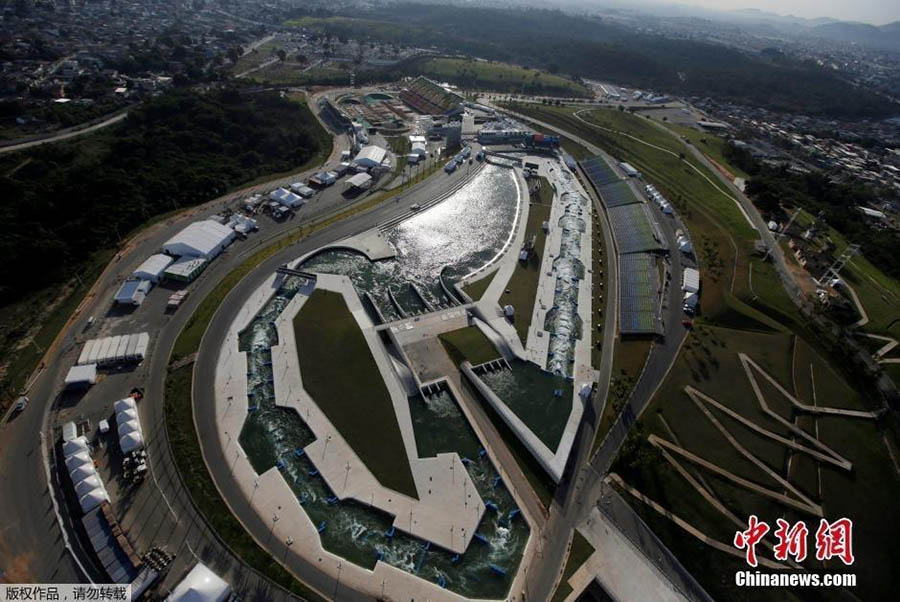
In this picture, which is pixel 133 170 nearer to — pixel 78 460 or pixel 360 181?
pixel 360 181

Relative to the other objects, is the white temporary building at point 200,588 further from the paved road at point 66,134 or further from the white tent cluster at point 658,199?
the paved road at point 66,134

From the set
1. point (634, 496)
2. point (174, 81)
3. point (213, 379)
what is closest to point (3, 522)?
point (213, 379)

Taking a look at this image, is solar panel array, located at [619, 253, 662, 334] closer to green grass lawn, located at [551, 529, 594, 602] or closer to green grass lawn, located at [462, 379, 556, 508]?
green grass lawn, located at [462, 379, 556, 508]

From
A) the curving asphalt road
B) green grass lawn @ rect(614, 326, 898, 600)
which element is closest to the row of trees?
green grass lawn @ rect(614, 326, 898, 600)

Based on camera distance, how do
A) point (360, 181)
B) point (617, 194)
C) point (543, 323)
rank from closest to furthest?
1. point (543, 323)
2. point (360, 181)
3. point (617, 194)

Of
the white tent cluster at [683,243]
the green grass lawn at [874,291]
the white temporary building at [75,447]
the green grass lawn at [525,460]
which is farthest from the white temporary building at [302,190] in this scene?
the green grass lawn at [874,291]

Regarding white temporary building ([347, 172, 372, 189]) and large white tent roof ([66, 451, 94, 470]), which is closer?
large white tent roof ([66, 451, 94, 470])

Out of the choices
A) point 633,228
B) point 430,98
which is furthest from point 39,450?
point 430,98
